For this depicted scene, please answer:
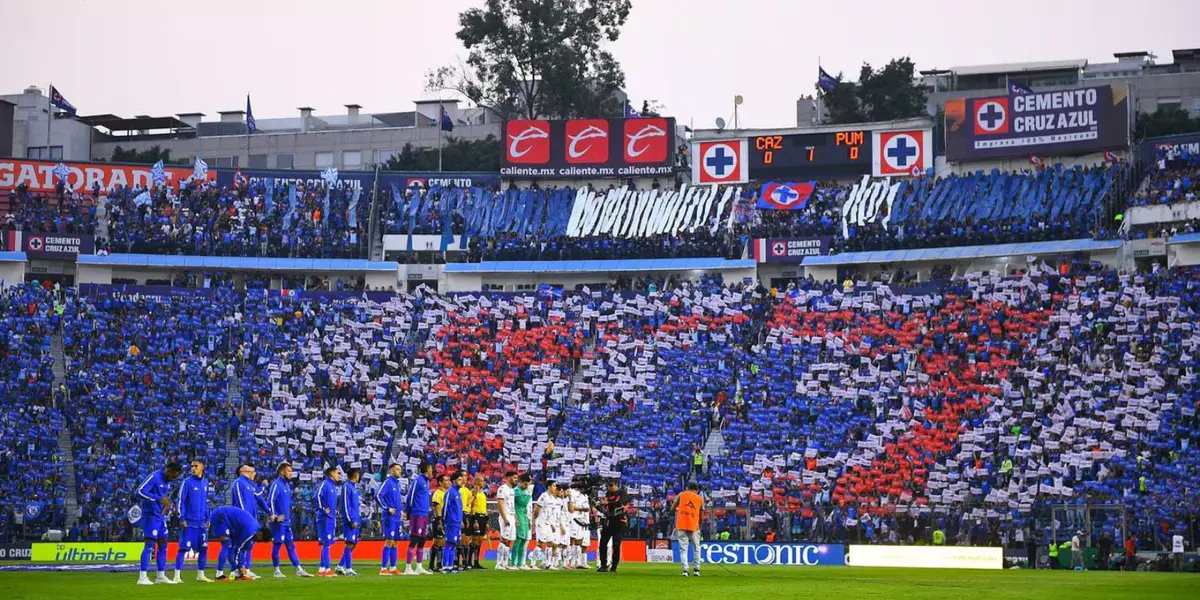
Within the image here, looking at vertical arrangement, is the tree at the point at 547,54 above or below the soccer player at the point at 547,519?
above

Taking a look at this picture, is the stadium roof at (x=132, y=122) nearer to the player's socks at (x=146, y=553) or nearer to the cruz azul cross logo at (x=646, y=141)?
the cruz azul cross logo at (x=646, y=141)

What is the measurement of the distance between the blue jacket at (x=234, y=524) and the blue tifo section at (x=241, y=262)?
149 ft

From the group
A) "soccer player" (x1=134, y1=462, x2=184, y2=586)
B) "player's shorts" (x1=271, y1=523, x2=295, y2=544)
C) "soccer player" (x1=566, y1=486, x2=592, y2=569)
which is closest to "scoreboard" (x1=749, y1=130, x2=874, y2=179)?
"soccer player" (x1=566, y1=486, x2=592, y2=569)

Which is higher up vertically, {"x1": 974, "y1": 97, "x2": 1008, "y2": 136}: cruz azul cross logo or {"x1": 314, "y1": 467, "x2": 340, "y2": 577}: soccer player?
{"x1": 974, "y1": 97, "x2": 1008, "y2": 136}: cruz azul cross logo

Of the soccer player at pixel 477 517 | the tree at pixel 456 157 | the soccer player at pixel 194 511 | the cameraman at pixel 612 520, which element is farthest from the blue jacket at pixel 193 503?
the tree at pixel 456 157

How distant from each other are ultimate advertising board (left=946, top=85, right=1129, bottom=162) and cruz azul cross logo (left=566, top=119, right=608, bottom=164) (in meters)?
17.5

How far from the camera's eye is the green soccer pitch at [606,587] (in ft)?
81.3

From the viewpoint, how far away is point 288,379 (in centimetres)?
6538

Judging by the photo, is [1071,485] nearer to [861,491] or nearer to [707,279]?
[861,491]

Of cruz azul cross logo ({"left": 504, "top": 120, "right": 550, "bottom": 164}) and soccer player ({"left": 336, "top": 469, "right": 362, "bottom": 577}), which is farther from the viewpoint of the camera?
cruz azul cross logo ({"left": 504, "top": 120, "right": 550, "bottom": 164})

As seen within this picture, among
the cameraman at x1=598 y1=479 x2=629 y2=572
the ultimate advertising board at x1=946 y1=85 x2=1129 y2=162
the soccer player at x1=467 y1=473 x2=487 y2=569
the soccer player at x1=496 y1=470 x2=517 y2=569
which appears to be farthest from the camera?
the ultimate advertising board at x1=946 y1=85 x2=1129 y2=162

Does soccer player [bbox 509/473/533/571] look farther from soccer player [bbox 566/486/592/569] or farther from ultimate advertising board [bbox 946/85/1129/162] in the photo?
ultimate advertising board [bbox 946/85/1129/162]

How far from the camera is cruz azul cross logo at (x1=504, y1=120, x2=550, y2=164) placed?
78.9 metres

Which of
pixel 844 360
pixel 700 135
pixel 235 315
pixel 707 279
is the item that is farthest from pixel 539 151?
pixel 844 360
